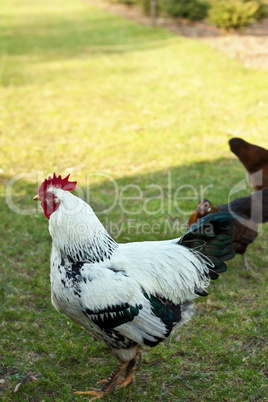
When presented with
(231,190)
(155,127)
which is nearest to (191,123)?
(155,127)

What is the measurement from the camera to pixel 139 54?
15336 mm

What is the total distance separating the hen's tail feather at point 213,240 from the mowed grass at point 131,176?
106cm

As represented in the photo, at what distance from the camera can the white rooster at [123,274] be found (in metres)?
3.18

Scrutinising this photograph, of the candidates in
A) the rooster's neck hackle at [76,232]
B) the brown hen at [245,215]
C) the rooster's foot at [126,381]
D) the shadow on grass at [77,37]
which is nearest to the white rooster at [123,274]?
the rooster's neck hackle at [76,232]

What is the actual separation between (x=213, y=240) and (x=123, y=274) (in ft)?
2.60

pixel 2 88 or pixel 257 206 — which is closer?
pixel 257 206

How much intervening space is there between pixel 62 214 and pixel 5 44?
16608 mm

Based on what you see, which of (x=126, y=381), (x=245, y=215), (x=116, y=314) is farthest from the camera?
(x=245, y=215)

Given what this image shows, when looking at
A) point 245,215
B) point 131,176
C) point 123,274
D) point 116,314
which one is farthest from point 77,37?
point 116,314

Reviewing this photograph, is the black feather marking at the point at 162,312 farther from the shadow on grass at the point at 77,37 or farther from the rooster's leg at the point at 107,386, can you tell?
the shadow on grass at the point at 77,37

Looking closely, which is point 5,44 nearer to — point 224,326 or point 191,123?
point 191,123

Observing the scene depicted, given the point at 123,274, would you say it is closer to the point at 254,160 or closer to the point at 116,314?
the point at 116,314

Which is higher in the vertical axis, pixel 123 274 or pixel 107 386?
pixel 123 274

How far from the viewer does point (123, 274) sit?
3.28 metres
